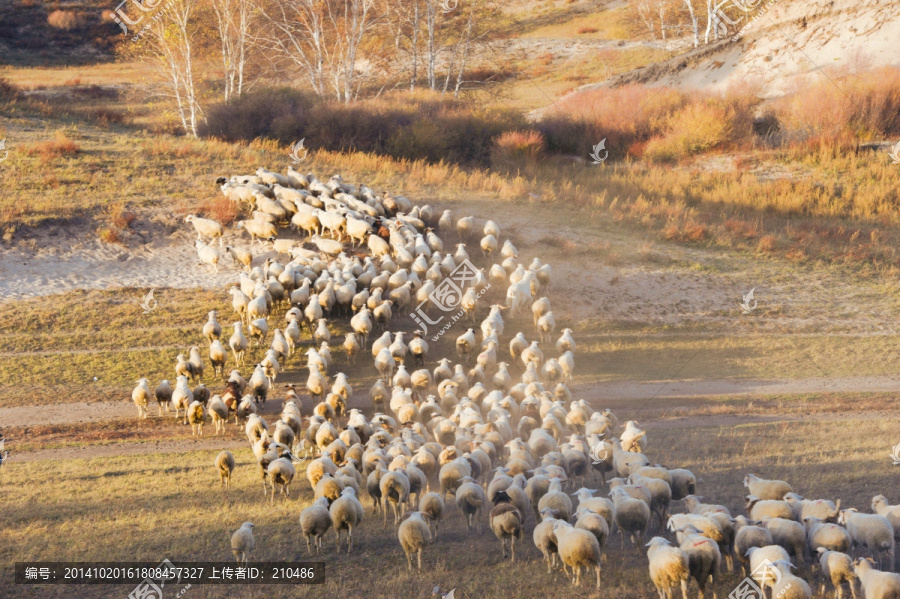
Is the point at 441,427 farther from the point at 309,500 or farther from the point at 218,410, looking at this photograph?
the point at 218,410

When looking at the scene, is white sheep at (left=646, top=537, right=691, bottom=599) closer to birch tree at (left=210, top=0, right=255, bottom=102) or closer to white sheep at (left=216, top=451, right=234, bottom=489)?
white sheep at (left=216, top=451, right=234, bottom=489)

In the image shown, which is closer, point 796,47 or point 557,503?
point 557,503

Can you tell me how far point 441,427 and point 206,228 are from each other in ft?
46.1

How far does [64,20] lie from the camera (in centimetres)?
6166

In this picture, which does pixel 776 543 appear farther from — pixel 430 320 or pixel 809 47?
pixel 809 47

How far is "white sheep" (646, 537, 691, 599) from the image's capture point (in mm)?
8953

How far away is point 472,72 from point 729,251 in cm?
3449

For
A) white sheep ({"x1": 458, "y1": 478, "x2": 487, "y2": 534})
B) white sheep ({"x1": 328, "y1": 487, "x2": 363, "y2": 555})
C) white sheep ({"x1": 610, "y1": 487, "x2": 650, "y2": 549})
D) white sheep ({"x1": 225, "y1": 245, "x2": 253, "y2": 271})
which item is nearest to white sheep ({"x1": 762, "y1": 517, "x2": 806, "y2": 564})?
white sheep ({"x1": 610, "y1": 487, "x2": 650, "y2": 549})

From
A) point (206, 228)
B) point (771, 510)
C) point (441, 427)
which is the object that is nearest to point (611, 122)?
point (206, 228)

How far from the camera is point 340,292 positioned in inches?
797

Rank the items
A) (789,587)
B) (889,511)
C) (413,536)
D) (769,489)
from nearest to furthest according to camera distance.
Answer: (789,587) → (413,536) → (889,511) → (769,489)

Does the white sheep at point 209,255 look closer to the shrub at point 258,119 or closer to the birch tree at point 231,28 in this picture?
the shrub at point 258,119

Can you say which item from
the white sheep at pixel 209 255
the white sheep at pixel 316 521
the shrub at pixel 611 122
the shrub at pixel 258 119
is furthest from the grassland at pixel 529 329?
the shrub at pixel 611 122

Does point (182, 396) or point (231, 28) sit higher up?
point (231, 28)
